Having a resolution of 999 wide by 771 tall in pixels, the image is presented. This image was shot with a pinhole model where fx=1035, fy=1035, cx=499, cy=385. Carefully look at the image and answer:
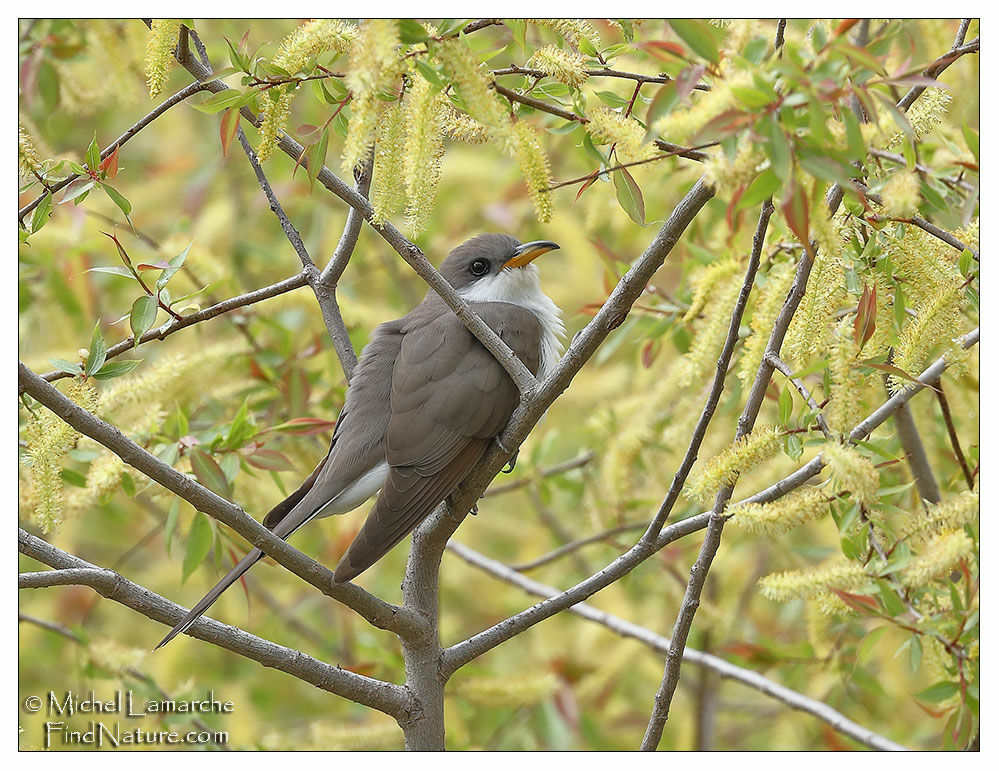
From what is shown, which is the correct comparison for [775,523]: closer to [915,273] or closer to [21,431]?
[915,273]

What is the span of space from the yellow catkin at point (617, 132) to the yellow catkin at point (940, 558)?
0.97 m

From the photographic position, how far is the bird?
9.55 ft

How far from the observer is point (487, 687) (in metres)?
3.60

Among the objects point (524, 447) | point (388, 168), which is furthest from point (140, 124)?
point (524, 447)

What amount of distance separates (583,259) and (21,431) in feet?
9.14

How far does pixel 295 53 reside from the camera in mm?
2082

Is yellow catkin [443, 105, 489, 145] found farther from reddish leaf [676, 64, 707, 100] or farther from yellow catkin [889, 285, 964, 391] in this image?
yellow catkin [889, 285, 964, 391]

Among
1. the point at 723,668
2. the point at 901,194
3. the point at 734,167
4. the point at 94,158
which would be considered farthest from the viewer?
the point at 723,668

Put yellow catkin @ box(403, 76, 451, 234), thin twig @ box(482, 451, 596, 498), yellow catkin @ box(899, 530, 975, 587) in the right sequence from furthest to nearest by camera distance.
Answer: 1. thin twig @ box(482, 451, 596, 498)
2. yellow catkin @ box(899, 530, 975, 587)
3. yellow catkin @ box(403, 76, 451, 234)

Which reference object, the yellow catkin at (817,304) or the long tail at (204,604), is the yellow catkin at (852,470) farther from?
the long tail at (204,604)

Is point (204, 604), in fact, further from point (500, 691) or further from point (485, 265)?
point (485, 265)

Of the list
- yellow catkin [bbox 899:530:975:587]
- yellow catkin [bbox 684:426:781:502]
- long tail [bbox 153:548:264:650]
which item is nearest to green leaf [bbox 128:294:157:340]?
long tail [bbox 153:548:264:650]

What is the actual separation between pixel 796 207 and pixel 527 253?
2.11 metres

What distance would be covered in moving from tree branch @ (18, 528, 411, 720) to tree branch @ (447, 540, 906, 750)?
2.73ft
